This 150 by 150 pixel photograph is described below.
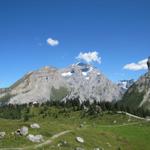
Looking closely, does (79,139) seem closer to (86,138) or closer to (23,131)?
(86,138)

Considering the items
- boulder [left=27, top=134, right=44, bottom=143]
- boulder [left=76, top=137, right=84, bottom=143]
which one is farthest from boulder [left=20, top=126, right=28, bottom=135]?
boulder [left=76, top=137, right=84, bottom=143]

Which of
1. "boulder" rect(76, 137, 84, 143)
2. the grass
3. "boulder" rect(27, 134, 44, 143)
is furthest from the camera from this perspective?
"boulder" rect(76, 137, 84, 143)

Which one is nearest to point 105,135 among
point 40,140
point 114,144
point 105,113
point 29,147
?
point 114,144

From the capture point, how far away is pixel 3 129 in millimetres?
81875

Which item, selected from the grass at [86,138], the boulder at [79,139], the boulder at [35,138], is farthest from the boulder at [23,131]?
the boulder at [79,139]

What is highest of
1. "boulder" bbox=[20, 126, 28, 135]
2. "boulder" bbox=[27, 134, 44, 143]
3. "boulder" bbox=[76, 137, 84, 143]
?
"boulder" bbox=[20, 126, 28, 135]

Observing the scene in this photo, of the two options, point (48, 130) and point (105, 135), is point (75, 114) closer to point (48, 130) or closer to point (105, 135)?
point (105, 135)

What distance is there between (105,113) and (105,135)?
86010 mm

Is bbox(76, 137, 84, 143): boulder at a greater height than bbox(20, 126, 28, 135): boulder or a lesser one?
lesser

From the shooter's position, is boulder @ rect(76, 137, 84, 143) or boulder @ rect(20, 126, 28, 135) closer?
boulder @ rect(20, 126, 28, 135)

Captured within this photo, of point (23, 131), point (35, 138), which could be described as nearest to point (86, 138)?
point (35, 138)

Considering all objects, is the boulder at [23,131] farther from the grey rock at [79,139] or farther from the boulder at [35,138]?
the grey rock at [79,139]

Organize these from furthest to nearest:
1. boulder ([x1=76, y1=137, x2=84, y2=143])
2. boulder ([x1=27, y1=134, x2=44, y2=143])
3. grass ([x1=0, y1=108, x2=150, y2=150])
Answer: boulder ([x1=76, y1=137, x2=84, y2=143]), boulder ([x1=27, y1=134, x2=44, y2=143]), grass ([x1=0, y1=108, x2=150, y2=150])

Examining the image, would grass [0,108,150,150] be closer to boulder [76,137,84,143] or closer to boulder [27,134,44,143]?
boulder [76,137,84,143]
